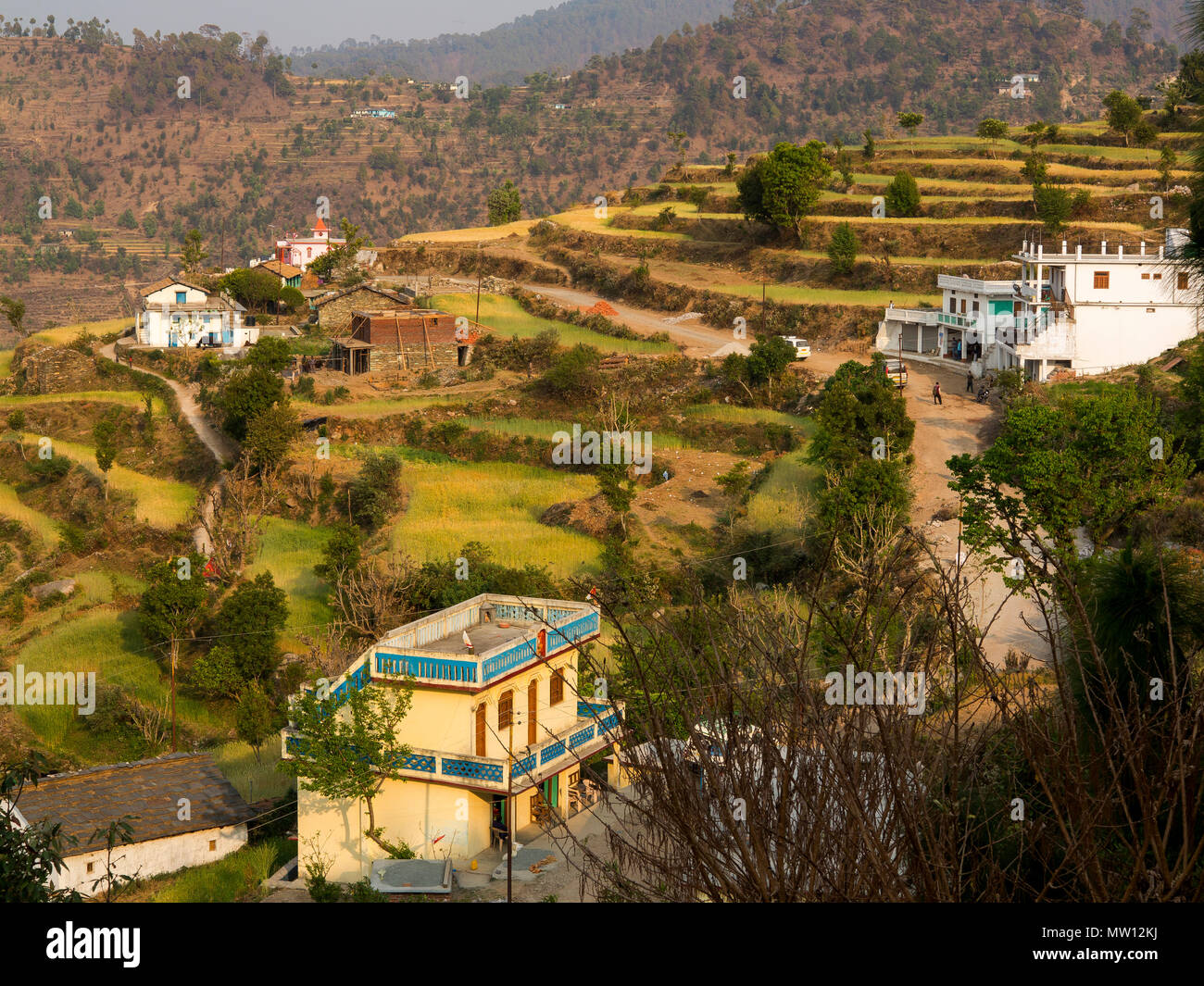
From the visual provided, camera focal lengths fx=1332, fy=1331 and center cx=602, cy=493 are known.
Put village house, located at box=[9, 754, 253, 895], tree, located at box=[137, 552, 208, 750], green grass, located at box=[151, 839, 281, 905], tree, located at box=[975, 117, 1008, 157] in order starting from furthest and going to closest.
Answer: tree, located at box=[975, 117, 1008, 157] < tree, located at box=[137, 552, 208, 750] < village house, located at box=[9, 754, 253, 895] < green grass, located at box=[151, 839, 281, 905]

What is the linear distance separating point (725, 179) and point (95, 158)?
146 meters

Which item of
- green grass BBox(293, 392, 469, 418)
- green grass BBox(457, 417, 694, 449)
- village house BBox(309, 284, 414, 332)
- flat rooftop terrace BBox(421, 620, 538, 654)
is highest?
village house BBox(309, 284, 414, 332)

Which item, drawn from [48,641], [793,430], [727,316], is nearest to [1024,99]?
[727,316]

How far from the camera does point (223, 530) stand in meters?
33.5

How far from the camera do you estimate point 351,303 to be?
170 ft

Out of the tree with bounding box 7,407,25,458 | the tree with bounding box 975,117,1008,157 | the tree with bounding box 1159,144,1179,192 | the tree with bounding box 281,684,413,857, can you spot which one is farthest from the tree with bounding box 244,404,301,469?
the tree with bounding box 975,117,1008,157

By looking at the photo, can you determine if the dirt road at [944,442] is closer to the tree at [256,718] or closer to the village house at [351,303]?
the village house at [351,303]

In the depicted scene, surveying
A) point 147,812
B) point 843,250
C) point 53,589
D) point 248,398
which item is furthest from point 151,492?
point 843,250

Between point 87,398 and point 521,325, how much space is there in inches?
639

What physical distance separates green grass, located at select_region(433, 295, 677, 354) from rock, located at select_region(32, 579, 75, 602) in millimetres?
19454

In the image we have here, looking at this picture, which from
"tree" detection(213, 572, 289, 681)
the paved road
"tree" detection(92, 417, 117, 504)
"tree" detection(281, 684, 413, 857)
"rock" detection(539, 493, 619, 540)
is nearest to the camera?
"tree" detection(281, 684, 413, 857)

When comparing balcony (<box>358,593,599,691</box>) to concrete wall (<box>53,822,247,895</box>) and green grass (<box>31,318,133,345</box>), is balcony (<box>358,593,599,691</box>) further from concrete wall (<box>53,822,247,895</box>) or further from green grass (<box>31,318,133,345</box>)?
green grass (<box>31,318,133,345</box>)

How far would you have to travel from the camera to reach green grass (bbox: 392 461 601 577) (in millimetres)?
30516

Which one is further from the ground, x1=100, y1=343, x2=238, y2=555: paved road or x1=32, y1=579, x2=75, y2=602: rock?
x1=100, y1=343, x2=238, y2=555: paved road
